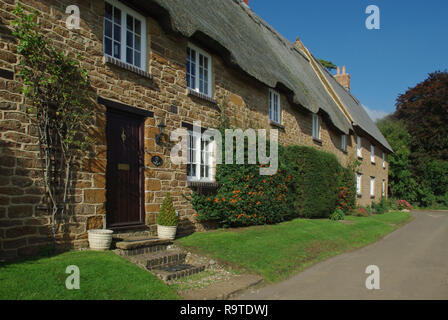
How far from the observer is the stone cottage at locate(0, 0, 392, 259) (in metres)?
5.79

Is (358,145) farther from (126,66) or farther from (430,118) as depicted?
(126,66)

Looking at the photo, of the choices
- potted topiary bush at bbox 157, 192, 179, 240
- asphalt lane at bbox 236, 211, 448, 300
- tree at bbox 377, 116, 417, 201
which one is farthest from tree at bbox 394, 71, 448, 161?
potted topiary bush at bbox 157, 192, 179, 240

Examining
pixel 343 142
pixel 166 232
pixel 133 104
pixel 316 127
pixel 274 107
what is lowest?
pixel 166 232

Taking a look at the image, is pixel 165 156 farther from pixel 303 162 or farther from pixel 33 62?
pixel 303 162

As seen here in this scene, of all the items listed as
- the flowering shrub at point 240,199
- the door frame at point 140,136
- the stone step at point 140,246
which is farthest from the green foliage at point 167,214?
the flowering shrub at point 240,199

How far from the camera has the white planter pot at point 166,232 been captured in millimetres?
7918

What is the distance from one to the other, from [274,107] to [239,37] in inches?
112

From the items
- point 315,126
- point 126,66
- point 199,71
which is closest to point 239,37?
point 199,71

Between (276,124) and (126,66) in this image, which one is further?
(276,124)

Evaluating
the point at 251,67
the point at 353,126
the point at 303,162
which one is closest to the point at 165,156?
the point at 251,67

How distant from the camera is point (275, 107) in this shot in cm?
1379

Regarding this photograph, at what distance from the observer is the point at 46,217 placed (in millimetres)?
6090

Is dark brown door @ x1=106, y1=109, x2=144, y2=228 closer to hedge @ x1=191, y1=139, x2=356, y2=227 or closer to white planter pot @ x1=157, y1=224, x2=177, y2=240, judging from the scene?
white planter pot @ x1=157, y1=224, x2=177, y2=240

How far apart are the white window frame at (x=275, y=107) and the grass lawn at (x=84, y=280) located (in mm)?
8847
